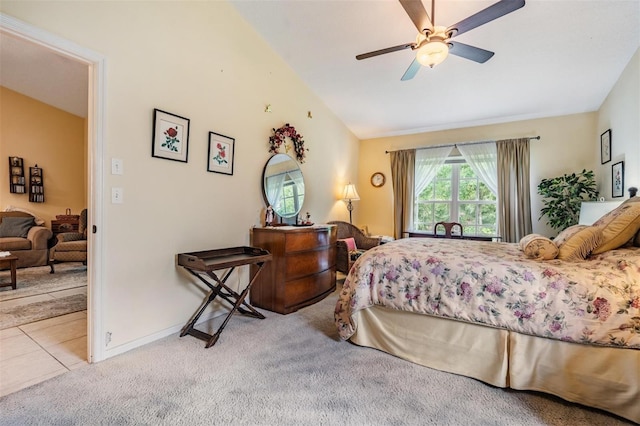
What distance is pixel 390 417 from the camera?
4.86 ft

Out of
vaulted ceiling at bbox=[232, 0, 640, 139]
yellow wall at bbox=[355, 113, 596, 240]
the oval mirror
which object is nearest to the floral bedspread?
the oval mirror

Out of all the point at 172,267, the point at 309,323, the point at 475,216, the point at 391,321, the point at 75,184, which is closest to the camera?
the point at 391,321

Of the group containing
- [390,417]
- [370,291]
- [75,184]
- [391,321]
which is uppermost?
[75,184]

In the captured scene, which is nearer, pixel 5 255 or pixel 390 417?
pixel 390 417

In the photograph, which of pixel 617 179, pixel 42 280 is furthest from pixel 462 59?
pixel 42 280

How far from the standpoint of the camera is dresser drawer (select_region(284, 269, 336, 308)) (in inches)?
117

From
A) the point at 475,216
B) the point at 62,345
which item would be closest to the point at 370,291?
the point at 62,345

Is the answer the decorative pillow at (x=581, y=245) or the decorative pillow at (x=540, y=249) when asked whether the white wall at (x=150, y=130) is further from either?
the decorative pillow at (x=581, y=245)

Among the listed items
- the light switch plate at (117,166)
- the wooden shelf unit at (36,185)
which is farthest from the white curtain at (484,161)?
A: the wooden shelf unit at (36,185)

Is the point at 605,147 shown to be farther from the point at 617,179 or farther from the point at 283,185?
the point at 283,185

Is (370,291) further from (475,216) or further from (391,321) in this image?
(475,216)

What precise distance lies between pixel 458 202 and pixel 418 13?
12.0ft

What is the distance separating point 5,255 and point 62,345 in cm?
231

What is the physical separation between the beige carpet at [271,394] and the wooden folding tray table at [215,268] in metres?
0.23
